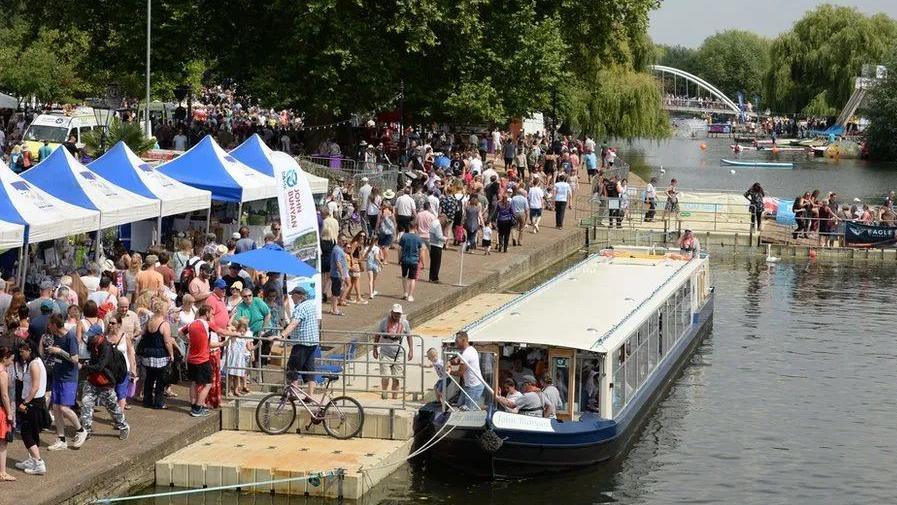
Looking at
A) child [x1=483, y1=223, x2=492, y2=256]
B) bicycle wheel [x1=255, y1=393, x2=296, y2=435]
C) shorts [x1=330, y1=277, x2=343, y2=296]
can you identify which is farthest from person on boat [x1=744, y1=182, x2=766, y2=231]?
bicycle wheel [x1=255, y1=393, x2=296, y2=435]

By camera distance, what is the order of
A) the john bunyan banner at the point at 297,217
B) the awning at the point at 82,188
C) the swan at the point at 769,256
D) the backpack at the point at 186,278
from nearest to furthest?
1. the john bunyan banner at the point at 297,217
2. the backpack at the point at 186,278
3. the awning at the point at 82,188
4. the swan at the point at 769,256

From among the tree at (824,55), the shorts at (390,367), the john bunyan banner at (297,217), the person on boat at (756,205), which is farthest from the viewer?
the tree at (824,55)

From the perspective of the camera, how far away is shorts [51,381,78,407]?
58.5 feet

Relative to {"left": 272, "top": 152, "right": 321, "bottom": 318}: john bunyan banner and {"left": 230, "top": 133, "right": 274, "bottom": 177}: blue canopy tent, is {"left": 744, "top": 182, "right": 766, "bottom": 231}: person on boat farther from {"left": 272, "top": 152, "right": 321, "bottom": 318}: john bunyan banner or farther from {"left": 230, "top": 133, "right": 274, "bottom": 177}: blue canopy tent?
{"left": 272, "top": 152, "right": 321, "bottom": 318}: john bunyan banner

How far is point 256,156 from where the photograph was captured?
106 ft

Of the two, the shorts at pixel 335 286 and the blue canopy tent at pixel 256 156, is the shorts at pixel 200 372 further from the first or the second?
the blue canopy tent at pixel 256 156

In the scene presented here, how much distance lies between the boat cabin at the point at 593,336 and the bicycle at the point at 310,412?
1.91 metres

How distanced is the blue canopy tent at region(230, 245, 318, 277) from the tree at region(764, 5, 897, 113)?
94.4 m

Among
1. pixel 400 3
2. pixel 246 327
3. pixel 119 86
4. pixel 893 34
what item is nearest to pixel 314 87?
pixel 400 3

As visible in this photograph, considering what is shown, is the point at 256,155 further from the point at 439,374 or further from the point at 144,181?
the point at 439,374

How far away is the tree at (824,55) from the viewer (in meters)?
112

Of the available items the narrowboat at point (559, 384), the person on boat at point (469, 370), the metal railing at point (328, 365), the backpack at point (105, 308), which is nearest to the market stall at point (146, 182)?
the metal railing at point (328, 365)

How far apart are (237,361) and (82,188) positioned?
5.71 metres

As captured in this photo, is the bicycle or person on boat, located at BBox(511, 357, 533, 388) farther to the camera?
person on boat, located at BBox(511, 357, 533, 388)
